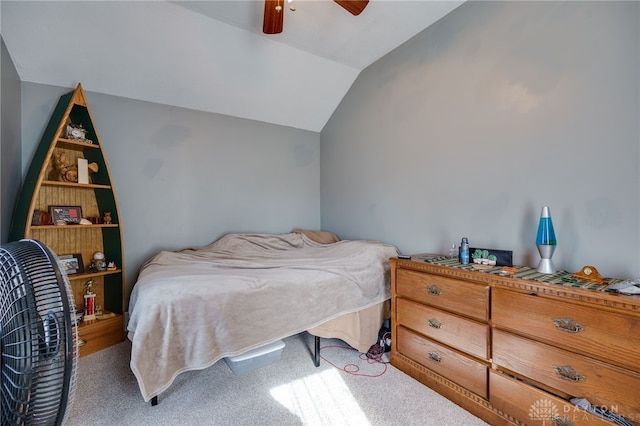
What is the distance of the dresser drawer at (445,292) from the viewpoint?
5.02ft

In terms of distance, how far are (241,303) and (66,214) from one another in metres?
1.80

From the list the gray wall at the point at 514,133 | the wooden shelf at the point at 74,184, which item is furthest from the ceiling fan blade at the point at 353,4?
the wooden shelf at the point at 74,184

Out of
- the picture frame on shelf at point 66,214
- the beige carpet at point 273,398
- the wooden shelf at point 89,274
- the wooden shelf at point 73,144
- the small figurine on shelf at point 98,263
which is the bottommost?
the beige carpet at point 273,398

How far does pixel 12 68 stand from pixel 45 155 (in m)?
0.67

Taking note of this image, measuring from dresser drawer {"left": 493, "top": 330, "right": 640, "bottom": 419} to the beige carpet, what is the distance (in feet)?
1.38

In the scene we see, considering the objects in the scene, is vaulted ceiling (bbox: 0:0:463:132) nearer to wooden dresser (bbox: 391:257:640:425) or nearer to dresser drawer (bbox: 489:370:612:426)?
wooden dresser (bbox: 391:257:640:425)

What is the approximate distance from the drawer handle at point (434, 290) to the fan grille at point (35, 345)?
172cm

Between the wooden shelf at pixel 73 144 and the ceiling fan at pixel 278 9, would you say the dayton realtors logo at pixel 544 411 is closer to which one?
the ceiling fan at pixel 278 9

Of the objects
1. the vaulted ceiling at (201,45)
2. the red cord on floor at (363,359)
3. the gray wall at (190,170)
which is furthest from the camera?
the gray wall at (190,170)

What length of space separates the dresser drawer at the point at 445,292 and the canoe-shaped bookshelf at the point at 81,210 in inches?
91.3

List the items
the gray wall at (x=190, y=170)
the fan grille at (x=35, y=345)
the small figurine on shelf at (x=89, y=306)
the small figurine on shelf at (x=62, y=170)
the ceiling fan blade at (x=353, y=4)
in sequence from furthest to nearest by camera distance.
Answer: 1. the gray wall at (x=190, y=170)
2. the small figurine on shelf at (x=89, y=306)
3. the small figurine on shelf at (x=62, y=170)
4. the ceiling fan blade at (x=353, y=4)
5. the fan grille at (x=35, y=345)

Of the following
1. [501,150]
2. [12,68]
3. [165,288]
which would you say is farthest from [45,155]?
[501,150]

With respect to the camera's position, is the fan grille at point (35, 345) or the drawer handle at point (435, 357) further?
the drawer handle at point (435, 357)

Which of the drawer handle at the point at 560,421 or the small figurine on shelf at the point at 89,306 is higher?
the small figurine on shelf at the point at 89,306
